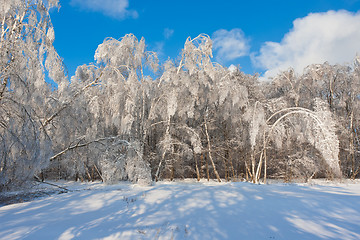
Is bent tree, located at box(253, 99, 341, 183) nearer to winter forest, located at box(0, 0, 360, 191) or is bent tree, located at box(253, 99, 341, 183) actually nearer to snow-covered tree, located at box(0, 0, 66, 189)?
winter forest, located at box(0, 0, 360, 191)

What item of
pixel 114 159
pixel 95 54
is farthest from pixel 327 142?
pixel 95 54

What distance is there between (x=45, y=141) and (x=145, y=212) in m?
3.11

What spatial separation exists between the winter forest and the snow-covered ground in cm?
151

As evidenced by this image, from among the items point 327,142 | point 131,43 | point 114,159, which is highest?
point 131,43

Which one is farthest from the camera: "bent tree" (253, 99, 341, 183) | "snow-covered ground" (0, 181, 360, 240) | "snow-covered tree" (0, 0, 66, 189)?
"bent tree" (253, 99, 341, 183)

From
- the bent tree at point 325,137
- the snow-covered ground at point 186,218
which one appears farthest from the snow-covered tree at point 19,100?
the bent tree at point 325,137

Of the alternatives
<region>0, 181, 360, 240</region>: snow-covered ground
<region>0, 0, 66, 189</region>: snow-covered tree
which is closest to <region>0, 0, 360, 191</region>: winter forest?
<region>0, 0, 66, 189</region>: snow-covered tree

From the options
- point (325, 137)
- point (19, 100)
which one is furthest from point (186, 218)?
point (325, 137)

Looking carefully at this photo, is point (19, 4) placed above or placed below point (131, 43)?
below

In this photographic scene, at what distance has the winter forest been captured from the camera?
4.60 meters

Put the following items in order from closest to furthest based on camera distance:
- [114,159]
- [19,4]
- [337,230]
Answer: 1. [337,230]
2. [19,4]
3. [114,159]

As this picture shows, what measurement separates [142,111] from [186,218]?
758cm

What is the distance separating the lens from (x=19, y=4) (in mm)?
5000

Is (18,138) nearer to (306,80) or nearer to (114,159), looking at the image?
(114,159)
